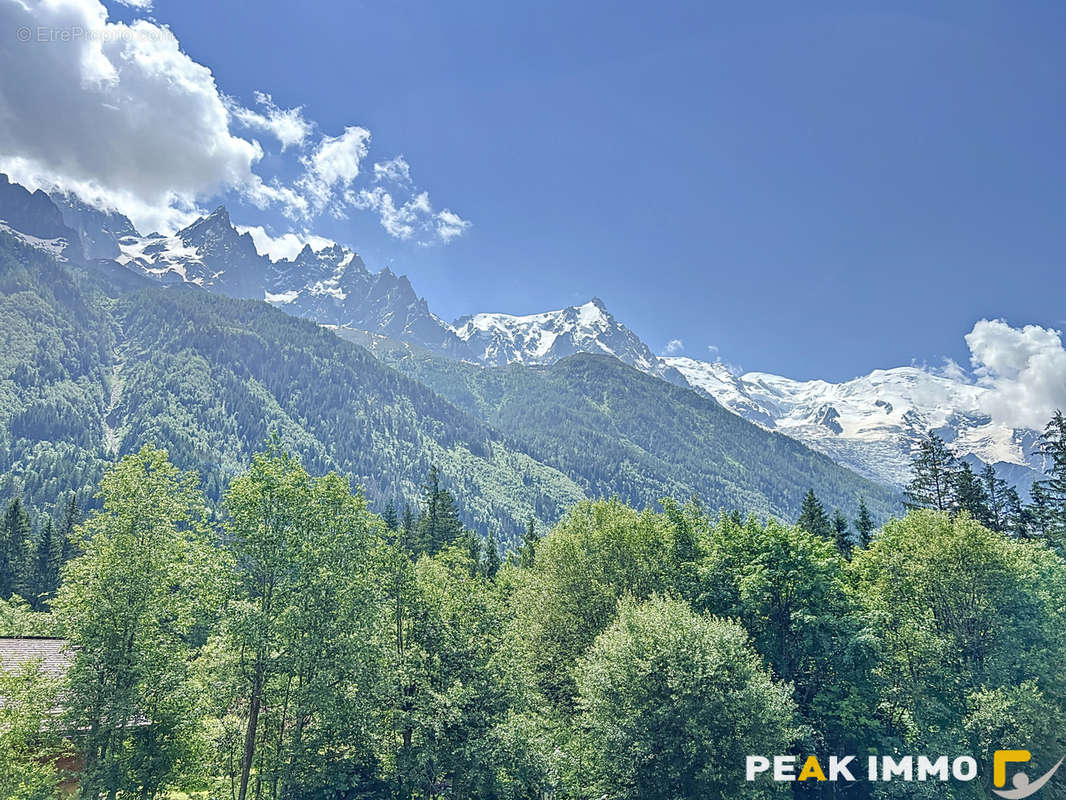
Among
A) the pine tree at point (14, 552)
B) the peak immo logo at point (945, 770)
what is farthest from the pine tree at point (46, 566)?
the peak immo logo at point (945, 770)

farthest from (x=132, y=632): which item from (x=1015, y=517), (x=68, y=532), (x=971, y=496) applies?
(x=68, y=532)

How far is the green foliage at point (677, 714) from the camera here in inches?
1233

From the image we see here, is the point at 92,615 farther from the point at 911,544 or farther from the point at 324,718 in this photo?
the point at 911,544

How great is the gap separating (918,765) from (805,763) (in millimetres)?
6868

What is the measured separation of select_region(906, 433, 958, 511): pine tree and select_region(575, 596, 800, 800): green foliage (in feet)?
146

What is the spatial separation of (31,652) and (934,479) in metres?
81.3

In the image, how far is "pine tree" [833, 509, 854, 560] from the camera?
67562mm

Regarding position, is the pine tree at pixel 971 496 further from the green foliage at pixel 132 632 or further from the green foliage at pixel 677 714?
the green foliage at pixel 132 632

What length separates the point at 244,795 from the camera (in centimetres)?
2797

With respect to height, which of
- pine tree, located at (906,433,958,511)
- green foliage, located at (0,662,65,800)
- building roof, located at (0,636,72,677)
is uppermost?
pine tree, located at (906,433,958,511)

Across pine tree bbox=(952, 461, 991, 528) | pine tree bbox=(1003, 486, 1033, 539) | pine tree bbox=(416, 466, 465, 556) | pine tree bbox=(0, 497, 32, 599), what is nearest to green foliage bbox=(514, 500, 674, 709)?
pine tree bbox=(952, 461, 991, 528)

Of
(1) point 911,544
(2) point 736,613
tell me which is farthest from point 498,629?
(1) point 911,544

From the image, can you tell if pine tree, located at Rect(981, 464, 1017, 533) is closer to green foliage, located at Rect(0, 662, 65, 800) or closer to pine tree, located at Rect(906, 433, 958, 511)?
pine tree, located at Rect(906, 433, 958, 511)

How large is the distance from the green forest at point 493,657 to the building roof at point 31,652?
8.94 ft
